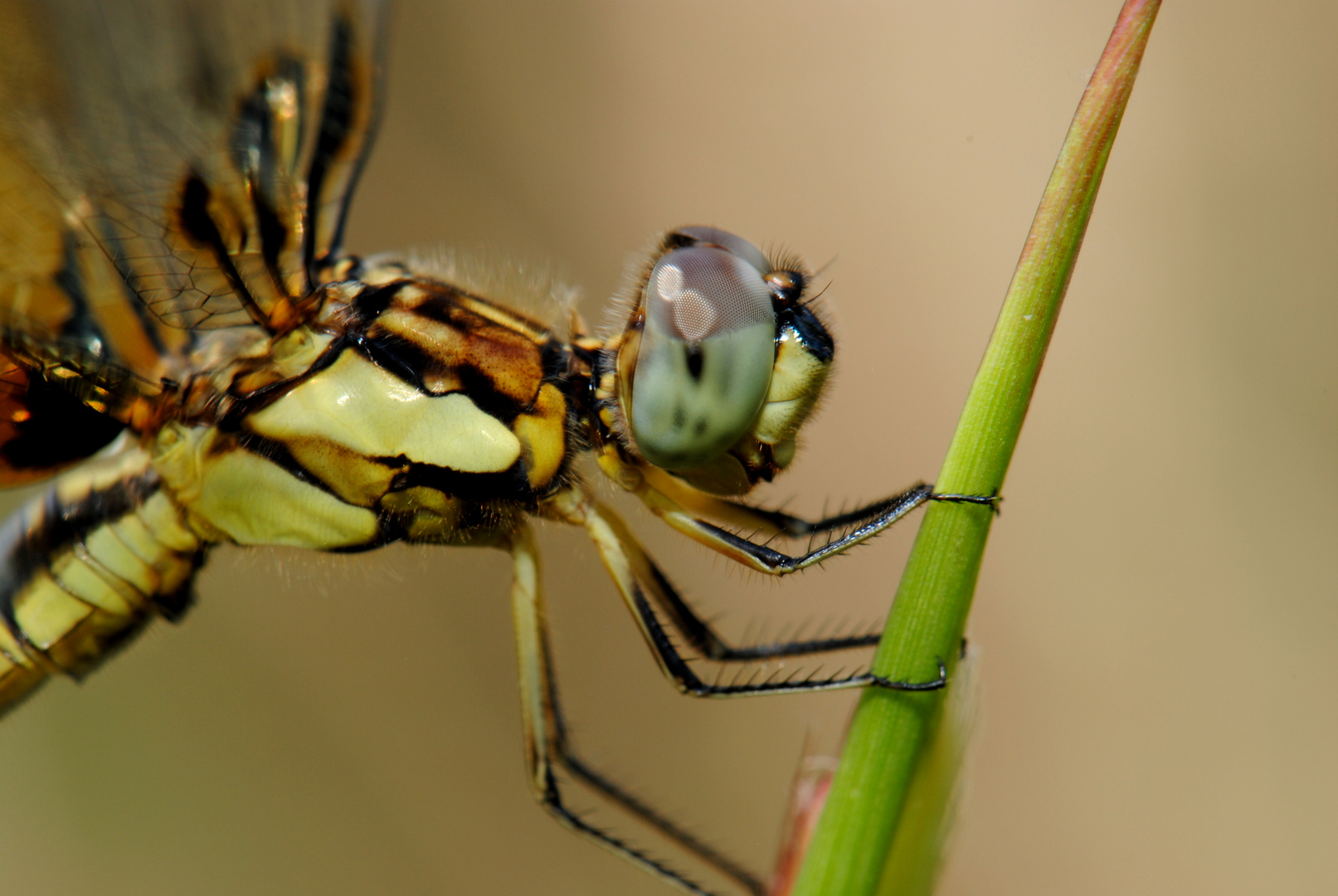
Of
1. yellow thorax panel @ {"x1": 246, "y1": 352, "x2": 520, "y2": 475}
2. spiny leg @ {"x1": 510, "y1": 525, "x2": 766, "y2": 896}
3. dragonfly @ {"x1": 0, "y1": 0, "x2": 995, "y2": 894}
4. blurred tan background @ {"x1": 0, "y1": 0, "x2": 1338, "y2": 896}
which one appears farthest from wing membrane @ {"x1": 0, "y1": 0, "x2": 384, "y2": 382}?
blurred tan background @ {"x1": 0, "y1": 0, "x2": 1338, "y2": 896}

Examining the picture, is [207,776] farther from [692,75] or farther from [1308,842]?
[1308,842]

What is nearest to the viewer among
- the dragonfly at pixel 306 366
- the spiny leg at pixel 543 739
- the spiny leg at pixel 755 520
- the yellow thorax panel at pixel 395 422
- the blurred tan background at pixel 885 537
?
the spiny leg at pixel 755 520

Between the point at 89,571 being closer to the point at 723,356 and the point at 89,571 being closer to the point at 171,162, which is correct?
the point at 171,162

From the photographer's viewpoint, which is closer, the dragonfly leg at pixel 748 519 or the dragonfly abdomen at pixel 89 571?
the dragonfly leg at pixel 748 519

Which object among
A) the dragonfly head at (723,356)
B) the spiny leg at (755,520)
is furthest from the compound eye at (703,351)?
the spiny leg at (755,520)

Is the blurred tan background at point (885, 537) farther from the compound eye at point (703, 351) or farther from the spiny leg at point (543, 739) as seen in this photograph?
the compound eye at point (703, 351)

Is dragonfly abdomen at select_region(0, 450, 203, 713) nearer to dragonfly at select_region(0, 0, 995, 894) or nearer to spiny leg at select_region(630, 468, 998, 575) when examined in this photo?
dragonfly at select_region(0, 0, 995, 894)
